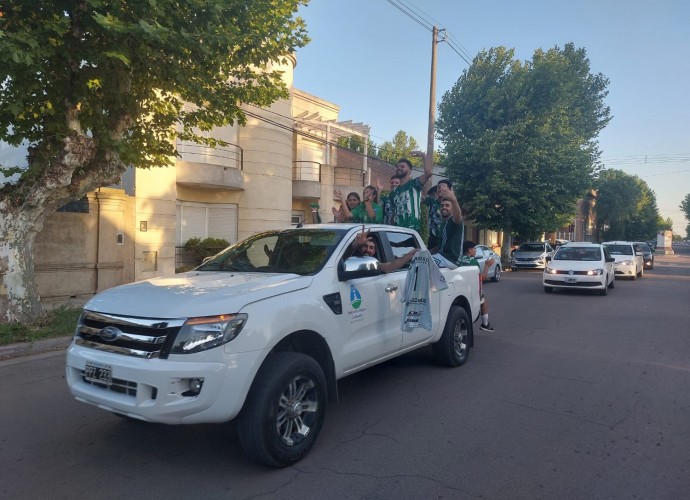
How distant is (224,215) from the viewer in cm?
1788

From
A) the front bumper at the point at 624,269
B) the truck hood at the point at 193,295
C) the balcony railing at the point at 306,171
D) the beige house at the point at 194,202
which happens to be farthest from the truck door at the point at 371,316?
the front bumper at the point at 624,269

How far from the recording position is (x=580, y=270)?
14.8 meters

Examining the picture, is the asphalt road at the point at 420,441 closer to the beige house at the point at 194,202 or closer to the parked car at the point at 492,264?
the beige house at the point at 194,202

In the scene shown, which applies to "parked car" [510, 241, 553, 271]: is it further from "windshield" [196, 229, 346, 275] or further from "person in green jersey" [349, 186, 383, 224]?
"windshield" [196, 229, 346, 275]

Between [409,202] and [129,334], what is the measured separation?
15.7 ft

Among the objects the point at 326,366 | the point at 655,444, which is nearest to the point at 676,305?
the point at 655,444

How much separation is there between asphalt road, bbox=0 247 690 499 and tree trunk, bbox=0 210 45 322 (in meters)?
1.72

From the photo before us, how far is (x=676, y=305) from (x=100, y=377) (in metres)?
13.5

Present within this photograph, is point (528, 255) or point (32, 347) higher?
point (528, 255)

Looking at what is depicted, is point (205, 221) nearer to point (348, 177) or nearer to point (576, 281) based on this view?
point (348, 177)

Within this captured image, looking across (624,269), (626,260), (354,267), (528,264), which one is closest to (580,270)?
(624,269)

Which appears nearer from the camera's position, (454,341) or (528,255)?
(454,341)

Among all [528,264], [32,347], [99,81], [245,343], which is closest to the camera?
[245,343]

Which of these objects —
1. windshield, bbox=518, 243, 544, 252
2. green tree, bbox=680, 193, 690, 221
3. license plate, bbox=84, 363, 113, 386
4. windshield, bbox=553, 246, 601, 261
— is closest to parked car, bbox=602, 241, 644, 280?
windshield, bbox=553, 246, 601, 261
